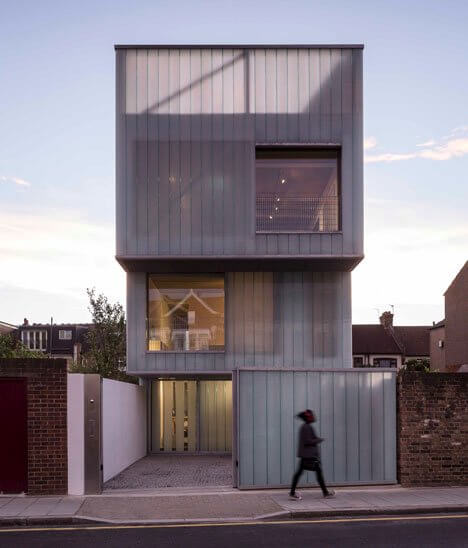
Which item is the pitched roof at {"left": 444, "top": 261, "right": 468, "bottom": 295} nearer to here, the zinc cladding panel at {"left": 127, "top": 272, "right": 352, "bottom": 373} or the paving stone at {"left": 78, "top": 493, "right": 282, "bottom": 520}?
the zinc cladding panel at {"left": 127, "top": 272, "right": 352, "bottom": 373}

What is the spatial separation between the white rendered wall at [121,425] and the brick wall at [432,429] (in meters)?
6.11

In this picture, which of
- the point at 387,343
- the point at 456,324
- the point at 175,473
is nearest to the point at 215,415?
the point at 175,473

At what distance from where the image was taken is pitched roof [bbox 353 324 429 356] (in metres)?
61.0

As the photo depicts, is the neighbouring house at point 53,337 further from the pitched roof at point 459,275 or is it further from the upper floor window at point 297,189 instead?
the upper floor window at point 297,189

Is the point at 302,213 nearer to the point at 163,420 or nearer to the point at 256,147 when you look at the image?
the point at 256,147

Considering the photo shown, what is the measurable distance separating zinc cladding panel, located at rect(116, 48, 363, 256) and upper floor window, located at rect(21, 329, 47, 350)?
A: 6940 cm

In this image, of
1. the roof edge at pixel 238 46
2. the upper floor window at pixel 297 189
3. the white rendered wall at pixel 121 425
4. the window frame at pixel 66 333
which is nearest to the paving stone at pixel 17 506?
the white rendered wall at pixel 121 425

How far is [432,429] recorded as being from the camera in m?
13.7

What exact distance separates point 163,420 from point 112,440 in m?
6.75

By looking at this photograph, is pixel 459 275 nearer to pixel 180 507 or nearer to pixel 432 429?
pixel 432 429

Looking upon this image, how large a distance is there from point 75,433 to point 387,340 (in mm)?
52539

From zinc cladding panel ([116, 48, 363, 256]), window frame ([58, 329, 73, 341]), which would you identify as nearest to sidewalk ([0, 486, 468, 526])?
zinc cladding panel ([116, 48, 363, 256])

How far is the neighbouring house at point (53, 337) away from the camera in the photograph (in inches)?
3307

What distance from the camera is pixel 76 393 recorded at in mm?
12914
